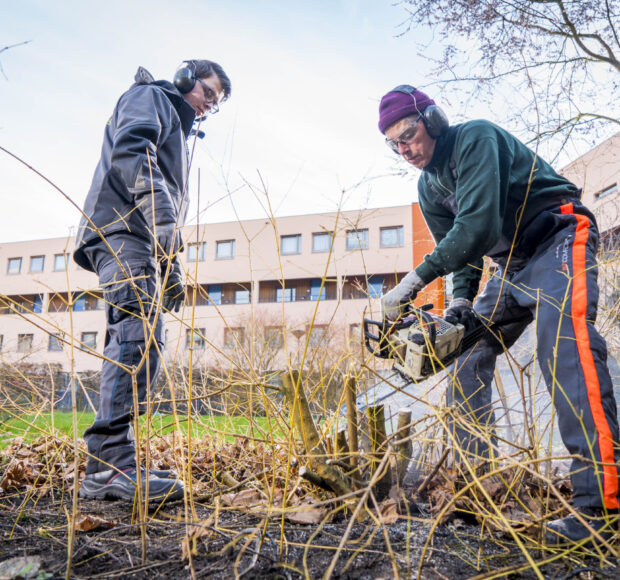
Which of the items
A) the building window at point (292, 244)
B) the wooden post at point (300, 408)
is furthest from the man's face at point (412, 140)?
the building window at point (292, 244)

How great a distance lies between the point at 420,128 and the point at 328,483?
179 centimetres

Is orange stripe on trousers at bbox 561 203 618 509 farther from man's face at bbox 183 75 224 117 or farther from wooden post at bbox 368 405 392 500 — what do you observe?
man's face at bbox 183 75 224 117

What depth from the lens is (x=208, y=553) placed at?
3.83 ft

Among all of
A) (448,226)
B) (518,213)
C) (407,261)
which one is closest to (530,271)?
(518,213)

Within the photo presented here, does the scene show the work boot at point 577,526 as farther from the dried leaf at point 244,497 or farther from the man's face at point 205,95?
the man's face at point 205,95

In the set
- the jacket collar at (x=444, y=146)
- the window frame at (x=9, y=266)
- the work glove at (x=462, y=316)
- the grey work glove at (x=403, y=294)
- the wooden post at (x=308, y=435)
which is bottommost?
the wooden post at (x=308, y=435)

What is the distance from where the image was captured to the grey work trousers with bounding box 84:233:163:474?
1.86m

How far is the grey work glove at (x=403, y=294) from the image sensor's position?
2.17 m

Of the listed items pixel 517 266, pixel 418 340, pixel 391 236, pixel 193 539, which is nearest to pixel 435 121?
pixel 517 266

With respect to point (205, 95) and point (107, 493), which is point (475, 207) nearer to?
point (205, 95)

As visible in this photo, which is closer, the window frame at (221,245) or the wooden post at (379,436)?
the wooden post at (379,436)

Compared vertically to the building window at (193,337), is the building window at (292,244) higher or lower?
higher

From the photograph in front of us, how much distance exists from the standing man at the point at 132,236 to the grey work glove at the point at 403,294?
0.98m

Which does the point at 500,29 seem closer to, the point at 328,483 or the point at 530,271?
the point at 530,271
